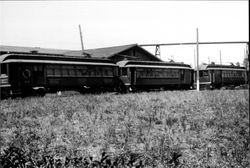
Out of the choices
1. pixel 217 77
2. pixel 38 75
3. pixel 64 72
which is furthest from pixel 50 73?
pixel 217 77

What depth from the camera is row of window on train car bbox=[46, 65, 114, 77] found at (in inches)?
717

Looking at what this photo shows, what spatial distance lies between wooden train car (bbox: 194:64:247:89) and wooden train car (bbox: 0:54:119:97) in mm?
12698

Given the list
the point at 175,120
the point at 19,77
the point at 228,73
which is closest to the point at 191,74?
the point at 228,73

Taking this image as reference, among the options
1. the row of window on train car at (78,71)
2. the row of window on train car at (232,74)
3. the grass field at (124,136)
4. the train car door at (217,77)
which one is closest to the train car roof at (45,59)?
the row of window on train car at (78,71)

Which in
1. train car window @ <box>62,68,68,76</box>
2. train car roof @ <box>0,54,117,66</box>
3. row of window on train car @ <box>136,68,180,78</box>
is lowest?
row of window on train car @ <box>136,68,180,78</box>

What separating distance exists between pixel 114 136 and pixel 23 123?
336 centimetres

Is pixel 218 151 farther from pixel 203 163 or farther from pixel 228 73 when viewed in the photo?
pixel 228 73

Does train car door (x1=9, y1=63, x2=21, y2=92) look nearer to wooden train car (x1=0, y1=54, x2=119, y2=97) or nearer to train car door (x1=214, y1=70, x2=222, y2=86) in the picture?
wooden train car (x1=0, y1=54, x2=119, y2=97)

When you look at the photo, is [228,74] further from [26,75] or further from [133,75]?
[26,75]

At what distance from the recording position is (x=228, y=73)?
33.2m

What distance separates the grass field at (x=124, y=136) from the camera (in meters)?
5.00

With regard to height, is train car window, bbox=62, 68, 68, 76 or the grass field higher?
train car window, bbox=62, 68, 68, 76

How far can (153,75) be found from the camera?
25156 mm

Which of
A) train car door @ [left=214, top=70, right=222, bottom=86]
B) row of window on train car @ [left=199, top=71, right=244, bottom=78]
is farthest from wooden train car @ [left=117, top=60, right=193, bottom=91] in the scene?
train car door @ [left=214, top=70, right=222, bottom=86]
